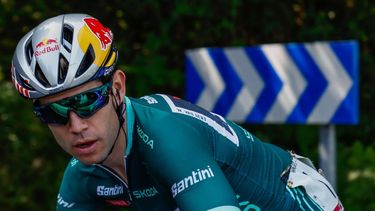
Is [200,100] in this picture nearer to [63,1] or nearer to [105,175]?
[63,1]

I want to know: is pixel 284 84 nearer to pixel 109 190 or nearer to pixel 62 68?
pixel 109 190

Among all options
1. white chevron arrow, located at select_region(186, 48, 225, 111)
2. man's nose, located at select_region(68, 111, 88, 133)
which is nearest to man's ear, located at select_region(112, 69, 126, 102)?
man's nose, located at select_region(68, 111, 88, 133)

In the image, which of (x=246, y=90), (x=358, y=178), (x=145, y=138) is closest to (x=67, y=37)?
(x=145, y=138)

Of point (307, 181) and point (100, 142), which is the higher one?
point (100, 142)

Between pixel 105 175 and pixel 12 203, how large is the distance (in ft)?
13.3

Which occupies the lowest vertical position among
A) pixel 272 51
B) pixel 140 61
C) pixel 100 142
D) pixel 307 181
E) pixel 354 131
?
pixel 354 131

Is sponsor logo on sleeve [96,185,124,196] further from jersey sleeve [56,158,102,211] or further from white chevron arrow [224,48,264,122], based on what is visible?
white chevron arrow [224,48,264,122]

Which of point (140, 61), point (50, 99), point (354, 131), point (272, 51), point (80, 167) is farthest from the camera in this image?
point (354, 131)

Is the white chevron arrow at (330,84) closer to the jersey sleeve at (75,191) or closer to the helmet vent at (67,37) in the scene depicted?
the jersey sleeve at (75,191)

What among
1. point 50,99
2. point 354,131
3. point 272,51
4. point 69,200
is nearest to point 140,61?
point 272,51

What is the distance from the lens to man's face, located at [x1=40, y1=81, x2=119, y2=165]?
10.1 ft

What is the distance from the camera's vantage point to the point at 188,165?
2982 mm

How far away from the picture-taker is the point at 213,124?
325 cm

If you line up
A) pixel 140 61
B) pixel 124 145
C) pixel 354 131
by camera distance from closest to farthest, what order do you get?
1. pixel 124 145
2. pixel 140 61
3. pixel 354 131
